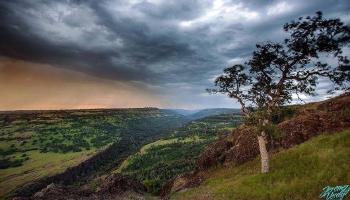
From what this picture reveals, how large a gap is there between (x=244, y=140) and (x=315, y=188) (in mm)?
28408

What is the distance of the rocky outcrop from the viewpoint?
132 feet

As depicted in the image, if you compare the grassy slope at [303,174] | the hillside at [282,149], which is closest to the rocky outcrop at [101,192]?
the hillside at [282,149]

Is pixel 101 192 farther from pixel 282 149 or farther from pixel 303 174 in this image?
pixel 303 174

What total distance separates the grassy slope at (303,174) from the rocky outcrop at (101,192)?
17.4 metres

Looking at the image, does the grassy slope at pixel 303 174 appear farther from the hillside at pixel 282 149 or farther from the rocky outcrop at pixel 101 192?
the rocky outcrop at pixel 101 192

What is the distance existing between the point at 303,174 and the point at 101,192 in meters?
32.1

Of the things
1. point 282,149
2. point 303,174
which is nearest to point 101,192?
point 282,149

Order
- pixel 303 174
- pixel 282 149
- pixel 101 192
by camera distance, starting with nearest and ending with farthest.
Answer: pixel 303 174, pixel 282 149, pixel 101 192

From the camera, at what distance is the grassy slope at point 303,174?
21.7 metres

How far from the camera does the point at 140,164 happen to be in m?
195

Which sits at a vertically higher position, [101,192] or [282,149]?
[282,149]

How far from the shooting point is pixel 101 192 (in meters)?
46.3

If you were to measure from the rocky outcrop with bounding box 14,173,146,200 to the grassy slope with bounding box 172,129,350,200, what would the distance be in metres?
17.4

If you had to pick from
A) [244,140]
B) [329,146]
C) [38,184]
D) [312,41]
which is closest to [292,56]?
[312,41]
